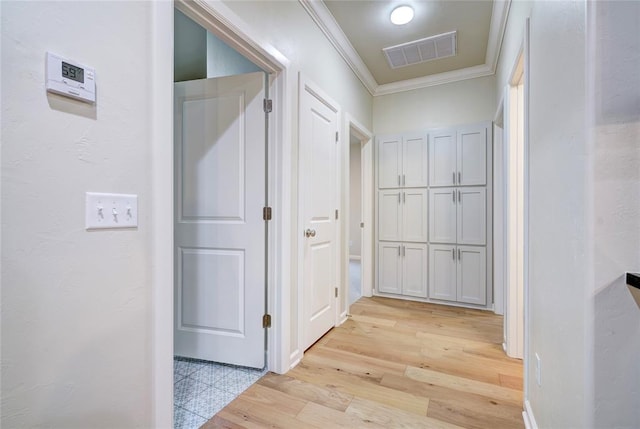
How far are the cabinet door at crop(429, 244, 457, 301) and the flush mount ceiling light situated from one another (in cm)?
228

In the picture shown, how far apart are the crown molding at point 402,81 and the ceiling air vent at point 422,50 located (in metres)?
0.31

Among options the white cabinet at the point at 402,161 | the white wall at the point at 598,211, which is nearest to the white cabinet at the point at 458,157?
the white cabinet at the point at 402,161

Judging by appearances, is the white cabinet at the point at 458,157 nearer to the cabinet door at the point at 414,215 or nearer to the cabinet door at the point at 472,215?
→ the cabinet door at the point at 472,215

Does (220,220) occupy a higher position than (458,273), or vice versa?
(220,220)

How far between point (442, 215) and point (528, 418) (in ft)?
7.23

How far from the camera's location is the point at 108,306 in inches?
38.6

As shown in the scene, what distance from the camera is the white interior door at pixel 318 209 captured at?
214 cm

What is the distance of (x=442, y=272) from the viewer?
3367 mm

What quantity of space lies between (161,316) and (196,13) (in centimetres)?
129

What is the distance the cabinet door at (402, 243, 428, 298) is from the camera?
3.46 m

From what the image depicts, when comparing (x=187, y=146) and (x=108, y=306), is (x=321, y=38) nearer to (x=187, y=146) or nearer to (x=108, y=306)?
(x=187, y=146)

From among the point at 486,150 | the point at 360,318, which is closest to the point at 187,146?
the point at 360,318

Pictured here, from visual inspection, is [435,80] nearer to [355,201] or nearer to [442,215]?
[442,215]

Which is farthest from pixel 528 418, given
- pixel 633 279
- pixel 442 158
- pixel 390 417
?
pixel 442 158
